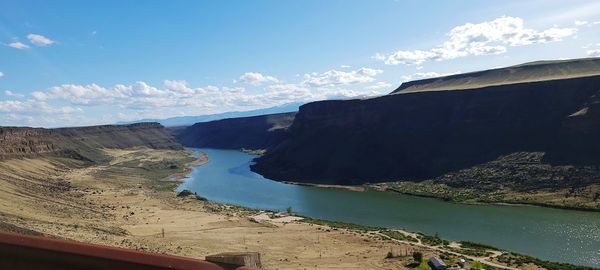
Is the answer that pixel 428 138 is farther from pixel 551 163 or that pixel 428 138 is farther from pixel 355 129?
pixel 551 163

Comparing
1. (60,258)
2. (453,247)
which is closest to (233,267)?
(60,258)

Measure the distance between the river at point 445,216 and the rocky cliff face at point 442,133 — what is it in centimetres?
1199

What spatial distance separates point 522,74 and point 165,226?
8115cm

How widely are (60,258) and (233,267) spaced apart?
5.35 feet

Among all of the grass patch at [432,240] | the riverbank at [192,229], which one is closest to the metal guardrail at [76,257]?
the riverbank at [192,229]

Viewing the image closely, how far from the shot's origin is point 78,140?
433ft

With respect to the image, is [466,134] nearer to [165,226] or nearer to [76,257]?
[165,226]

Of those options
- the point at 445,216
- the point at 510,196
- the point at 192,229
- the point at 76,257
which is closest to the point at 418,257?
the point at 192,229

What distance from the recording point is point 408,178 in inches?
3221

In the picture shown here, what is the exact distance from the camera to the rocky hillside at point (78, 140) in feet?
296

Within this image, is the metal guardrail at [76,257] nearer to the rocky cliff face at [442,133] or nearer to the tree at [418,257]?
the tree at [418,257]

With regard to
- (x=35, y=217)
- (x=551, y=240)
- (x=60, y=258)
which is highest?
(x=60, y=258)

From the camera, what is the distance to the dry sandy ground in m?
35.2

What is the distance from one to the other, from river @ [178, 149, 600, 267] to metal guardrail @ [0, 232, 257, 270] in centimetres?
3892
